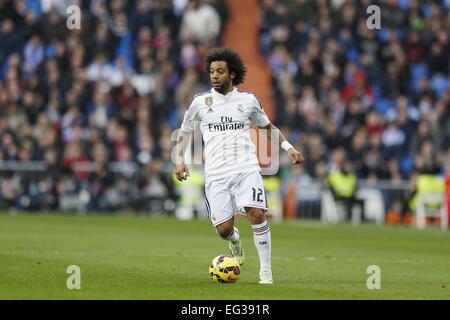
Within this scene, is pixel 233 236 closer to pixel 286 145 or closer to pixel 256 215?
pixel 256 215

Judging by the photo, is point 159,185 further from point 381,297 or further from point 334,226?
point 381,297

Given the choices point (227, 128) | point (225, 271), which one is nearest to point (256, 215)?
point (225, 271)

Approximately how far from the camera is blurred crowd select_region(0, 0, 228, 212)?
3058 cm

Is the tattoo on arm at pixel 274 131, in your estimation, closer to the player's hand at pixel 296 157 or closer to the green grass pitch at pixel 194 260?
the player's hand at pixel 296 157

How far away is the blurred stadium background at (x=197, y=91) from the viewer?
3042 cm

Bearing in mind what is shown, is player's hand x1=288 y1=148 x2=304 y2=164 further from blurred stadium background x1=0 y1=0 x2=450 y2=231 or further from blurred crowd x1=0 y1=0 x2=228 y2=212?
blurred crowd x1=0 y1=0 x2=228 y2=212

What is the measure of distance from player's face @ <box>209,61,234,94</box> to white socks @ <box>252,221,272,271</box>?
1.59 m

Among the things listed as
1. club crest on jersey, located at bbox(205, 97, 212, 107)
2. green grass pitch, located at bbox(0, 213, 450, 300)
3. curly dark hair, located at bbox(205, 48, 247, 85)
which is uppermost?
curly dark hair, located at bbox(205, 48, 247, 85)

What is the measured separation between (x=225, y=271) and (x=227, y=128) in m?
1.62

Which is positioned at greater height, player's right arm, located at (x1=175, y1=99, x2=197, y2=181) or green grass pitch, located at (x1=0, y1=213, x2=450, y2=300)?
player's right arm, located at (x1=175, y1=99, x2=197, y2=181)

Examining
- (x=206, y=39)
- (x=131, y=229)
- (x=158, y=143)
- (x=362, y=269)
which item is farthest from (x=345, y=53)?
(x=362, y=269)

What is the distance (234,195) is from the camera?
12.8m

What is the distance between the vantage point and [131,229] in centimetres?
2397

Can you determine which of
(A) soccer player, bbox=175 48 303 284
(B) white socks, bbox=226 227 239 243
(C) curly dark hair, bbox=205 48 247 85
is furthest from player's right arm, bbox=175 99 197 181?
(B) white socks, bbox=226 227 239 243
